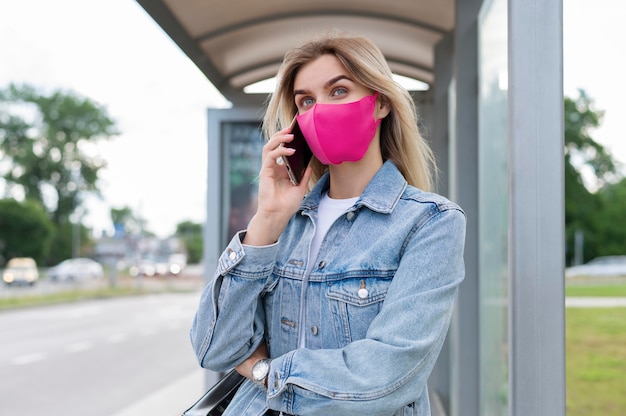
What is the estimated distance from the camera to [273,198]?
179 cm

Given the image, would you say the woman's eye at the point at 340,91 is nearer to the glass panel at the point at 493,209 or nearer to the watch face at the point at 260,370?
the watch face at the point at 260,370

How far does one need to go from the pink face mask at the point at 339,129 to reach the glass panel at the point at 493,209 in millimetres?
1324

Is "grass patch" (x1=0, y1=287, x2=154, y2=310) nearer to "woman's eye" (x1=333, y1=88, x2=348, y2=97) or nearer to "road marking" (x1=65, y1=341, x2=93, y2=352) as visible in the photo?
"road marking" (x1=65, y1=341, x2=93, y2=352)

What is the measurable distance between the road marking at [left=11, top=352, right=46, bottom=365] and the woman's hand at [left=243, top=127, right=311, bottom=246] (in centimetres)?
1185

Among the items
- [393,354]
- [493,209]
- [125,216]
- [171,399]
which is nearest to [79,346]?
[171,399]

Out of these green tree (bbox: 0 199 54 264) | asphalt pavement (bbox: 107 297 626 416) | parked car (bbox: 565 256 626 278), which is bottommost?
parked car (bbox: 565 256 626 278)

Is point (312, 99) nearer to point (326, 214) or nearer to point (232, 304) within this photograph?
point (326, 214)

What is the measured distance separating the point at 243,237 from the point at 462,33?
7.82 feet

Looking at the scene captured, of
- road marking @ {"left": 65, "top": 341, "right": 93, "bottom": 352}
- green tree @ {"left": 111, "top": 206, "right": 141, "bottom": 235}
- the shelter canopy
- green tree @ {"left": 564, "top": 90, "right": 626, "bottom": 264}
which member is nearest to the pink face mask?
the shelter canopy

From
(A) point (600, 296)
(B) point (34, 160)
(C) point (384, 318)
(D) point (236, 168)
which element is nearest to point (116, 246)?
(B) point (34, 160)

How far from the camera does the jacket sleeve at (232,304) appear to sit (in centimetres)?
175

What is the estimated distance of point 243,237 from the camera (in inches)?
72.4

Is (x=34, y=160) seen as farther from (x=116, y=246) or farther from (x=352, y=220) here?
(x=352, y=220)

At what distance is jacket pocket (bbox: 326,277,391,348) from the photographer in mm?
1699
